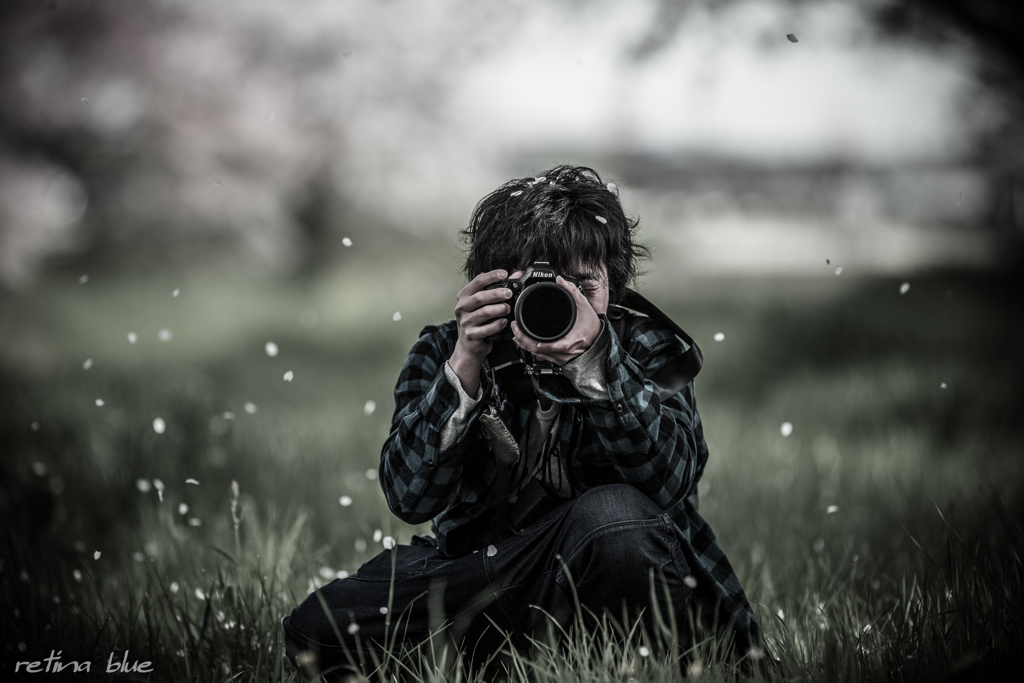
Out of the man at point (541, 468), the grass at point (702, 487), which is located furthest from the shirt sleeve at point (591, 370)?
the grass at point (702, 487)

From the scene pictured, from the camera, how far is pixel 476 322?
1510 mm

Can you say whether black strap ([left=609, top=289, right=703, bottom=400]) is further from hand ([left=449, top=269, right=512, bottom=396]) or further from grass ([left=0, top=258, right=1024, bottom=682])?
grass ([left=0, top=258, right=1024, bottom=682])

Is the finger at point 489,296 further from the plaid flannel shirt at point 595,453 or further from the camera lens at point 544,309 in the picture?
the plaid flannel shirt at point 595,453

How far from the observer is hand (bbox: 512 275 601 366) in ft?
4.77

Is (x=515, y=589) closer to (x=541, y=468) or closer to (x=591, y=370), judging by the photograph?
(x=541, y=468)

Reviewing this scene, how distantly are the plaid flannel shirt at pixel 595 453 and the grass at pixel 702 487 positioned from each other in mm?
205

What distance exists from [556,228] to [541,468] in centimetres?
52

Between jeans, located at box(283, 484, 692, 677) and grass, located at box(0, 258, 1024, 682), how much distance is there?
8cm

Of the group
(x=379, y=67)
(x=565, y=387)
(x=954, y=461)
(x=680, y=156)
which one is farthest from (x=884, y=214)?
(x=565, y=387)

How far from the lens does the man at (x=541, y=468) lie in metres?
1.51

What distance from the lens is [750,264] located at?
29.9ft

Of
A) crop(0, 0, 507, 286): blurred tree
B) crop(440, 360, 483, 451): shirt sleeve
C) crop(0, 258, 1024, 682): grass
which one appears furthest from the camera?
crop(0, 0, 507, 286): blurred tree

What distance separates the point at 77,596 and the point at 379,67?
7.27m

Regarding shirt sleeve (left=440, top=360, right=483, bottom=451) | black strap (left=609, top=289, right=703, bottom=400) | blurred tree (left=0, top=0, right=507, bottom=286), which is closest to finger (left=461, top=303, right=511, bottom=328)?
shirt sleeve (left=440, top=360, right=483, bottom=451)
